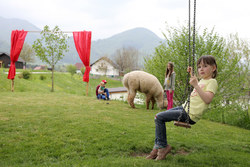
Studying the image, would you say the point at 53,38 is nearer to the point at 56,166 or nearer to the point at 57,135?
the point at 57,135

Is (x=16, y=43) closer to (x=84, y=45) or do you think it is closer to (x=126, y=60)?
(x=84, y=45)

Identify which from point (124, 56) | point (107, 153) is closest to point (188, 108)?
point (107, 153)

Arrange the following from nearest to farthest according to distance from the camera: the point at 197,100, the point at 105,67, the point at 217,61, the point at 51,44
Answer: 1. the point at 197,100
2. the point at 217,61
3. the point at 51,44
4. the point at 105,67

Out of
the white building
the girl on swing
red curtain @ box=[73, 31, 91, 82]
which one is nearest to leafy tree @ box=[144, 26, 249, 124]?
red curtain @ box=[73, 31, 91, 82]

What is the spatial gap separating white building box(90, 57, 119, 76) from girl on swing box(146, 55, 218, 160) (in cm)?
5447

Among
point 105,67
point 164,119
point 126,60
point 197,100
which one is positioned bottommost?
point 164,119

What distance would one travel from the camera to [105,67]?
192 ft

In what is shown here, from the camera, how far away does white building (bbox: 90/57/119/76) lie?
2301 inches

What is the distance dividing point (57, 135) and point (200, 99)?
10.3 feet

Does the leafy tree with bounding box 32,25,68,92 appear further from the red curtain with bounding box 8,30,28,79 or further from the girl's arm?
the girl's arm

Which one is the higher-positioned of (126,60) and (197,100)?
(126,60)

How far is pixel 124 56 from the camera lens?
57219 mm

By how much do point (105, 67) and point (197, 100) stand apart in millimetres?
56267

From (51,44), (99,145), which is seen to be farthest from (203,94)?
(51,44)
